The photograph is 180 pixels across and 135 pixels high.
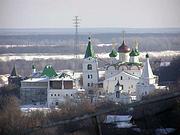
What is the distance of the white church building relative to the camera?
10.7 m

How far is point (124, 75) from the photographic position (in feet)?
36.6

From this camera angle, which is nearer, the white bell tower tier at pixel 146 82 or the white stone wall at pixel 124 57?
the white bell tower tier at pixel 146 82

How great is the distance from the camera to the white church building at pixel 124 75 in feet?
35.0

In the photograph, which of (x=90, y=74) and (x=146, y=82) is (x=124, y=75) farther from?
(x=90, y=74)

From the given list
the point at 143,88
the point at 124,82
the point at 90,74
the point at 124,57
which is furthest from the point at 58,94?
the point at 143,88


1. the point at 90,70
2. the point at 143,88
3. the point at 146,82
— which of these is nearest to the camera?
the point at 143,88

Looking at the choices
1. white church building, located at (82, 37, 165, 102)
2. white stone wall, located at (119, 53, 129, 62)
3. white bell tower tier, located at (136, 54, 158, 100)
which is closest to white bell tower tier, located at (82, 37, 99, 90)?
white church building, located at (82, 37, 165, 102)

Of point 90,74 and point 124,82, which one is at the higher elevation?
point 90,74

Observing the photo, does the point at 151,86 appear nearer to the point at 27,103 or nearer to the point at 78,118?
the point at 27,103

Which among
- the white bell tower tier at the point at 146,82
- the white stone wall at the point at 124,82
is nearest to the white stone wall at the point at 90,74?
the white stone wall at the point at 124,82

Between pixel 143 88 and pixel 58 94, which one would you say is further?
pixel 58 94

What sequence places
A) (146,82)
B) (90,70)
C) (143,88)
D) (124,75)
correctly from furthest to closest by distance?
(90,70) < (124,75) < (146,82) < (143,88)

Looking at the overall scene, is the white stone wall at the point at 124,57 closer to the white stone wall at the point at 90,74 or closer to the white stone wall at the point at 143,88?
the white stone wall at the point at 90,74

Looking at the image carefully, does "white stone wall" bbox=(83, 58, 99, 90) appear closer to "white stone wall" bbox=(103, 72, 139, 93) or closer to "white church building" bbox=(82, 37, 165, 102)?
"white church building" bbox=(82, 37, 165, 102)
